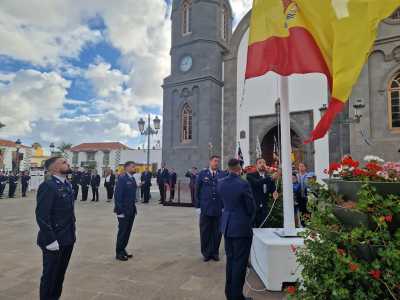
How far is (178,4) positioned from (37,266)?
20.5 m

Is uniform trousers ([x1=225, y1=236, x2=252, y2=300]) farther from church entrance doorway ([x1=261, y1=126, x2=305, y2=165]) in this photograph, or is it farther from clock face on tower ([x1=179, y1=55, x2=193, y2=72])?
clock face on tower ([x1=179, y1=55, x2=193, y2=72])

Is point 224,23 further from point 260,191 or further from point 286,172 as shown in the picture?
point 286,172

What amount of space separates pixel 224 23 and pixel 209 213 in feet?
62.5

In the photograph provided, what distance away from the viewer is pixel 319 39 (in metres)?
3.72

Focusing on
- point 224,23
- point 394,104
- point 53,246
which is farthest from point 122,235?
point 224,23

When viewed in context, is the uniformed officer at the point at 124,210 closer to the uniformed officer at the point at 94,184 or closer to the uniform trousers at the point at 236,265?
the uniform trousers at the point at 236,265

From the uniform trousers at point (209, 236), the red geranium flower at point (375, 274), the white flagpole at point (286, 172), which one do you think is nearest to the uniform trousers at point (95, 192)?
the uniform trousers at point (209, 236)

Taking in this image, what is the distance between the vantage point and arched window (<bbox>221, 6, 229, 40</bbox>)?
20.6 m

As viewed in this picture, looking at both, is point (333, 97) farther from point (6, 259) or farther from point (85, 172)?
point (85, 172)

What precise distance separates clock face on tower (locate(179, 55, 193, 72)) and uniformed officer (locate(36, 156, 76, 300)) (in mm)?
17257

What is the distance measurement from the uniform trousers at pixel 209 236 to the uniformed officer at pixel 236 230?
177 centimetres

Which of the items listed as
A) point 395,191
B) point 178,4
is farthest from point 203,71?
point 395,191

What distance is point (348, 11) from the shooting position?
3213 millimetres

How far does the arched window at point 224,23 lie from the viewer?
67.7 ft
